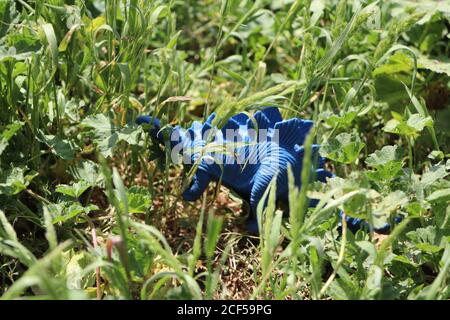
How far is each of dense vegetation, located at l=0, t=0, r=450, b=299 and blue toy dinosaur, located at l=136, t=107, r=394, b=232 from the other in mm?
50

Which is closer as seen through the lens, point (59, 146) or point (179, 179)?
point (59, 146)

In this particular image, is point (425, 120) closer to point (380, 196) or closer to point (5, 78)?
point (380, 196)

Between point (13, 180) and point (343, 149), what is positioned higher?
point (343, 149)

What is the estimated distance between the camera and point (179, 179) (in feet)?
6.75

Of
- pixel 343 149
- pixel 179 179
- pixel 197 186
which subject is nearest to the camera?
pixel 343 149

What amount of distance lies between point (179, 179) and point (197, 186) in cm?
15

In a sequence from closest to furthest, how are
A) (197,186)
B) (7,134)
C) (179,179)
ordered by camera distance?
(7,134), (197,186), (179,179)

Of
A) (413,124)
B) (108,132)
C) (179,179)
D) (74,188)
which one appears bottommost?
(179,179)

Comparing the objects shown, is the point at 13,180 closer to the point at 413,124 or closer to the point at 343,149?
the point at 343,149

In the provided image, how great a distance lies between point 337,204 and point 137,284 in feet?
1.79

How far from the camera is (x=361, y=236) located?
1.65 metres

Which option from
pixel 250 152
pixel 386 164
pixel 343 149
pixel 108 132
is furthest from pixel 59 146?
pixel 386 164
